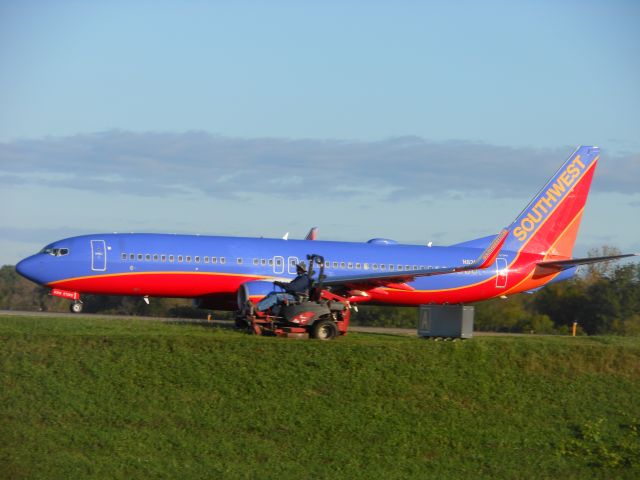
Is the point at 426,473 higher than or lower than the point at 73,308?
lower

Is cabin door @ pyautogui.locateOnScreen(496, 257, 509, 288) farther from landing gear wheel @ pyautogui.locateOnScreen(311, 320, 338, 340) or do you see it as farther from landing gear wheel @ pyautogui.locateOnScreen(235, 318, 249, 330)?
landing gear wheel @ pyautogui.locateOnScreen(311, 320, 338, 340)

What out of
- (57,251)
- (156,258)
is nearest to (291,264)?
(156,258)

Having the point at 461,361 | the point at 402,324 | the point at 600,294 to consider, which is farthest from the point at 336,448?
the point at 600,294

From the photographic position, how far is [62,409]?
23.3m

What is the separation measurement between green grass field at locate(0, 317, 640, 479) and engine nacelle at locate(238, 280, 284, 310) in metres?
9.24

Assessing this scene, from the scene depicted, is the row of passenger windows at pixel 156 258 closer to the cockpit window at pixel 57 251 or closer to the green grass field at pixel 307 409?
the cockpit window at pixel 57 251

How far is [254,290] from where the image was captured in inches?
1487

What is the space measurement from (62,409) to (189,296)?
18.5 m

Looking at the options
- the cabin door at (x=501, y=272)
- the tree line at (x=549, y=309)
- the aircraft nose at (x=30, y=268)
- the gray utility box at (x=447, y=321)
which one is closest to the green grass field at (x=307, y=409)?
the gray utility box at (x=447, y=321)

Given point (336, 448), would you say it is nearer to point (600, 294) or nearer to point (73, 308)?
point (73, 308)

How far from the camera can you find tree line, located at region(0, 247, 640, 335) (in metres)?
54.6

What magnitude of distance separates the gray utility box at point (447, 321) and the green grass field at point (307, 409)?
329cm

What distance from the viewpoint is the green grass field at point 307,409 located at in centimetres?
2198

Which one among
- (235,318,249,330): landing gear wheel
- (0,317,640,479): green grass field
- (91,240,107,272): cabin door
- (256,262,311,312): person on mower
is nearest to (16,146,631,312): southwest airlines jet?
(91,240,107,272): cabin door
